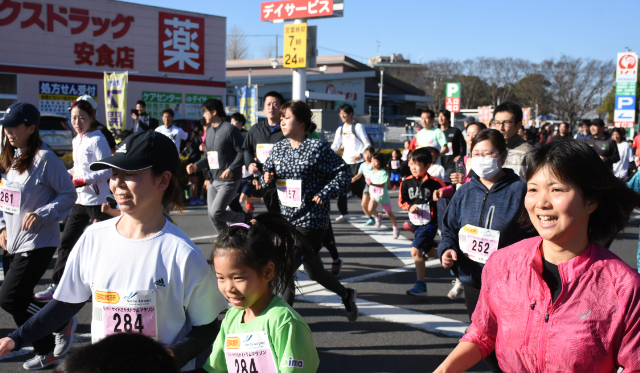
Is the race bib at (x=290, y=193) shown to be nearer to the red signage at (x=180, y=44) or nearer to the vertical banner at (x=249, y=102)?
the vertical banner at (x=249, y=102)

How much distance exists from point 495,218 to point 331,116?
37.5 m

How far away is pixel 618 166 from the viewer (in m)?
13.8

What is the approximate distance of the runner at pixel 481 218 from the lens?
3.74 m

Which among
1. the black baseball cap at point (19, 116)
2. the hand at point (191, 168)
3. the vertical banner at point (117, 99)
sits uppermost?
the vertical banner at point (117, 99)

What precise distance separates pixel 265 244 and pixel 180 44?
2378 centimetres

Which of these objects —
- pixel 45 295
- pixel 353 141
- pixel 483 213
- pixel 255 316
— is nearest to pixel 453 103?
pixel 353 141


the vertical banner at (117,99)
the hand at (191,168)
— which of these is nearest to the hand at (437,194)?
the hand at (191,168)

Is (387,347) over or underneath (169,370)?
underneath

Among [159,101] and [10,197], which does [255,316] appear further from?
[159,101]

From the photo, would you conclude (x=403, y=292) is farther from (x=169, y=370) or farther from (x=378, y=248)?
(x=169, y=370)

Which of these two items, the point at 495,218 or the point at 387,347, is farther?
the point at 387,347

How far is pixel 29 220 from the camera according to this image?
403 centimetres

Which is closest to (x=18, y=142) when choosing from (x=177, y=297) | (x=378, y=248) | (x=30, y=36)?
(x=177, y=297)

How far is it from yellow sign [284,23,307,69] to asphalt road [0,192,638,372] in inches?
276
